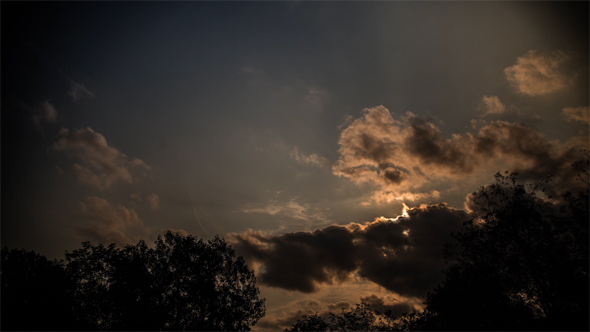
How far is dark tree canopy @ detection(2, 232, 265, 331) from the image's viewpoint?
88.2ft

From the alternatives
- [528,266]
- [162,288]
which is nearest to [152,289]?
[162,288]

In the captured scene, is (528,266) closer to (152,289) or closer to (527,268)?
(527,268)

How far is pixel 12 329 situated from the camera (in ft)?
75.1

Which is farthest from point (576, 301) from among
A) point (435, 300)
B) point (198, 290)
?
point (198, 290)

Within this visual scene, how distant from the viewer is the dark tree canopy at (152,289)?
26875mm

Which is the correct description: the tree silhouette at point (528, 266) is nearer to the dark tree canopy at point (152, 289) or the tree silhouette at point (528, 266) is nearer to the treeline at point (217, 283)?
the treeline at point (217, 283)

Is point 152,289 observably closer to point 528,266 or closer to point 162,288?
point 162,288

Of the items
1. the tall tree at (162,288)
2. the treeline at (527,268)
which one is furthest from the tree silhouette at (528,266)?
the tall tree at (162,288)

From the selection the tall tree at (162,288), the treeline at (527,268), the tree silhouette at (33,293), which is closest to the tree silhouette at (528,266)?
the treeline at (527,268)

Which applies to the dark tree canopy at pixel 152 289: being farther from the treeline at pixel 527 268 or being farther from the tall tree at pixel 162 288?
the treeline at pixel 527 268

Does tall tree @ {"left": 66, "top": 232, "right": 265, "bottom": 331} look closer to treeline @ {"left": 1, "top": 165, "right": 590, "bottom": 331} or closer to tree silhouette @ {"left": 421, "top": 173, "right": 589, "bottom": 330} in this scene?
treeline @ {"left": 1, "top": 165, "right": 590, "bottom": 331}

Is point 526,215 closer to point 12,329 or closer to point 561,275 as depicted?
point 561,275

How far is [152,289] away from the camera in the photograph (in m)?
28.4

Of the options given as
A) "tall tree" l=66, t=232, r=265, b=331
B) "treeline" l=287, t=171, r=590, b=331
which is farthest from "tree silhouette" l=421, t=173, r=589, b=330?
"tall tree" l=66, t=232, r=265, b=331
